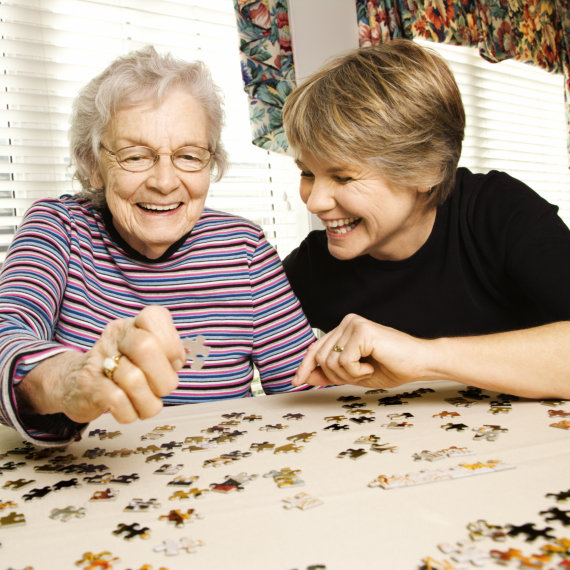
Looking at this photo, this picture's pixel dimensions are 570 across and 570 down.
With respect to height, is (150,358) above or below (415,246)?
below

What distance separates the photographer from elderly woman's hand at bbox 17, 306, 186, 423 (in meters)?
0.87

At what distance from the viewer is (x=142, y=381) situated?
0.87 metres

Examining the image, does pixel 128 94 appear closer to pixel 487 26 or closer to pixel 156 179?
pixel 156 179

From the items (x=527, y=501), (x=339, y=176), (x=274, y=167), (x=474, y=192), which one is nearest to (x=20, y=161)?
(x=274, y=167)

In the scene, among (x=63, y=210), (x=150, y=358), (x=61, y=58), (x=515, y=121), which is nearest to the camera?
(x=150, y=358)

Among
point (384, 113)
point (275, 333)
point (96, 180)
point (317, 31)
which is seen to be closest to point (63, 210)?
point (96, 180)

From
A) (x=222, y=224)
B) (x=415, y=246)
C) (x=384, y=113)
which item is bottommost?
(x=415, y=246)

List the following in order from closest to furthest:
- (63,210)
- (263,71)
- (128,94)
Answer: (128,94) → (63,210) → (263,71)

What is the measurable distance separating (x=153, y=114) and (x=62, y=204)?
0.43 m

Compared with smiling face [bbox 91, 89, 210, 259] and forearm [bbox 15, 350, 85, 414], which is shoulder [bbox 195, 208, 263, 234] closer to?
smiling face [bbox 91, 89, 210, 259]

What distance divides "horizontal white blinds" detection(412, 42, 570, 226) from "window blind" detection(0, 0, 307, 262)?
236cm

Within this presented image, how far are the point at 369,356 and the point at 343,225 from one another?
60cm

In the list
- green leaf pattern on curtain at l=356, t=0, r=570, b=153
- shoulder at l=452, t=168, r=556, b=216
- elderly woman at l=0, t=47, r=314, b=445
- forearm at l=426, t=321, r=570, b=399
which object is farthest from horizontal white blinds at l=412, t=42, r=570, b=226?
forearm at l=426, t=321, r=570, b=399

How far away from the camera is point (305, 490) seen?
914 millimetres
